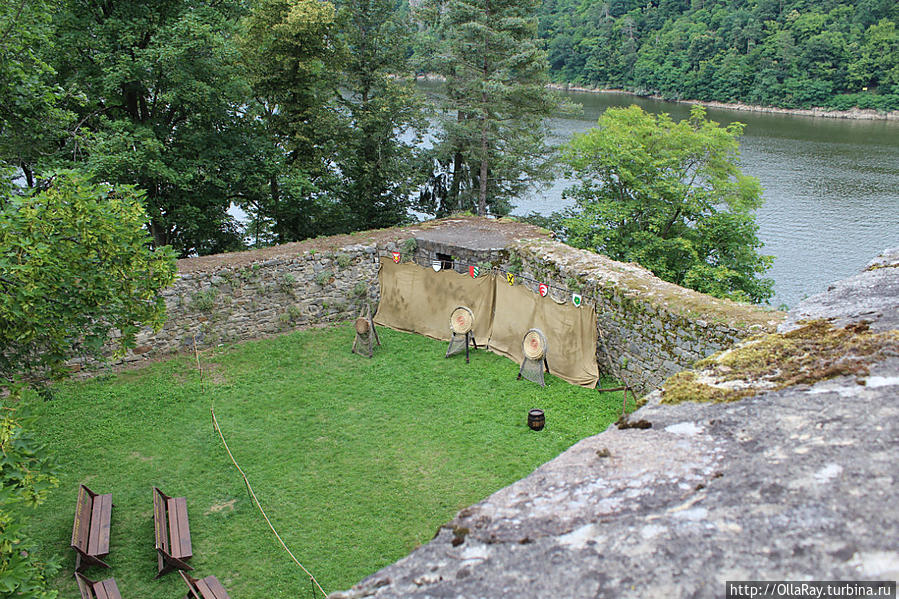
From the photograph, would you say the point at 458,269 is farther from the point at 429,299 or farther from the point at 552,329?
the point at 552,329

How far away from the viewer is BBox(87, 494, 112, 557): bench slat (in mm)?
8305

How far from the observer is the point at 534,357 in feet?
A: 41.8

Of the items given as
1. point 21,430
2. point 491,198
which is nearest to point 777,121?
point 491,198

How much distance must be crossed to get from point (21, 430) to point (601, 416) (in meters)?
8.72

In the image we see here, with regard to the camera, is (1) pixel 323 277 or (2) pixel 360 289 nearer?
(1) pixel 323 277

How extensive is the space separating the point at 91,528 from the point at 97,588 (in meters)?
1.16

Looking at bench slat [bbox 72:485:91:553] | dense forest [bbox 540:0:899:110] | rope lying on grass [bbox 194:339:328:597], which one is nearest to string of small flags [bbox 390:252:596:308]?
rope lying on grass [bbox 194:339:328:597]

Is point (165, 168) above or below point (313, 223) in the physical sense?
above

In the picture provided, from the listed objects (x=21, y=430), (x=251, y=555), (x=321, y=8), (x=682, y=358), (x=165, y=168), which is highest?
(x=321, y=8)

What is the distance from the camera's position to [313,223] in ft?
73.2

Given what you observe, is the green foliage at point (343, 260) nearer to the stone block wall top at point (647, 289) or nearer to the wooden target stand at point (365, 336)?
the wooden target stand at point (365, 336)

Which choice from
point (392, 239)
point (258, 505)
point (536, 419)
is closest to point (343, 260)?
point (392, 239)

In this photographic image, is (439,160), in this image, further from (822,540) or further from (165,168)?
(822,540)

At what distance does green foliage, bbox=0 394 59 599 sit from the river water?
19.2 metres
